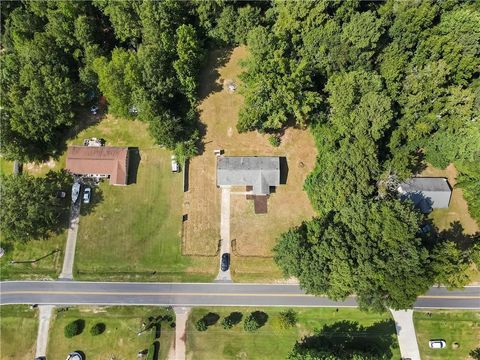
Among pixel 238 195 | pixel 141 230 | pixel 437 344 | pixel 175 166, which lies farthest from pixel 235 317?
pixel 437 344

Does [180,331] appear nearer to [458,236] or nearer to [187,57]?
[187,57]

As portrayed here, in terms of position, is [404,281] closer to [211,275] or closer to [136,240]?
[211,275]

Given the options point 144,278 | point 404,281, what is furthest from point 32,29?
point 404,281

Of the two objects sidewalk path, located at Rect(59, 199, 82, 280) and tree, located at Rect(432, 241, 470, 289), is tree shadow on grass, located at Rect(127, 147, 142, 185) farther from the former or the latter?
tree, located at Rect(432, 241, 470, 289)

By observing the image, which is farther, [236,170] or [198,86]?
[198,86]

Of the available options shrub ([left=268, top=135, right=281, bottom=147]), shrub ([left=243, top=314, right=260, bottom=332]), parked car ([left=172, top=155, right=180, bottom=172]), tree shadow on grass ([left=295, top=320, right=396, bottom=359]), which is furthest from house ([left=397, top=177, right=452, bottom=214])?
parked car ([left=172, top=155, right=180, bottom=172])
